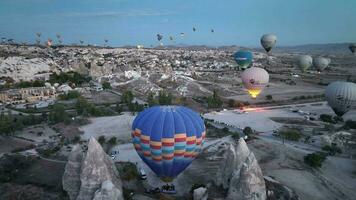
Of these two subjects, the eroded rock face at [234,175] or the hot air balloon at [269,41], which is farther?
the hot air balloon at [269,41]

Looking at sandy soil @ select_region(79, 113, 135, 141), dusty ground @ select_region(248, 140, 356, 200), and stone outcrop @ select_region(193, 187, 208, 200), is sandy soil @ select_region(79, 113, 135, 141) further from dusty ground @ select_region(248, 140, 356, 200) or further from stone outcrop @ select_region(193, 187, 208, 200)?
stone outcrop @ select_region(193, 187, 208, 200)

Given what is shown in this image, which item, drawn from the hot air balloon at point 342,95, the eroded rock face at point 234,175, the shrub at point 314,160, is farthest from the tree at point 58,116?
the hot air balloon at point 342,95

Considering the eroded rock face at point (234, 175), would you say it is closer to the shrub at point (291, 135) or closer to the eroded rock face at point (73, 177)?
the eroded rock face at point (73, 177)

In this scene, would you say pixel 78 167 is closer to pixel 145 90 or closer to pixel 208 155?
pixel 208 155

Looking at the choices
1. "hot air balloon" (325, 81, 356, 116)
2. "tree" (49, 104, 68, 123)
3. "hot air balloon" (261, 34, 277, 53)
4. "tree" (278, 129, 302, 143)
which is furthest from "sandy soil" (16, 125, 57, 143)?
"hot air balloon" (261, 34, 277, 53)

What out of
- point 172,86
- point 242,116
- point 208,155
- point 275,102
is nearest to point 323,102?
point 275,102

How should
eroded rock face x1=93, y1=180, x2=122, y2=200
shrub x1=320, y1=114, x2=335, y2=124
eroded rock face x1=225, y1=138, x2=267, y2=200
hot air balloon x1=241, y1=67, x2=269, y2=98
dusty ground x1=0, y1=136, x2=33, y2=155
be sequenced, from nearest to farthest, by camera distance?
eroded rock face x1=93, y1=180, x2=122, y2=200 → eroded rock face x1=225, y1=138, x2=267, y2=200 → dusty ground x1=0, y1=136, x2=33, y2=155 → shrub x1=320, y1=114, x2=335, y2=124 → hot air balloon x1=241, y1=67, x2=269, y2=98
